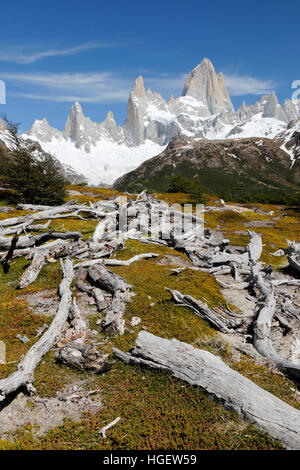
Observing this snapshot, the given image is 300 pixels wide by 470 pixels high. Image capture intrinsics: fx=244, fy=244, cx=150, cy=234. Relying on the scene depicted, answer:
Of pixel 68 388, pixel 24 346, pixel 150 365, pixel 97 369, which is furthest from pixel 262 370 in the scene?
pixel 24 346

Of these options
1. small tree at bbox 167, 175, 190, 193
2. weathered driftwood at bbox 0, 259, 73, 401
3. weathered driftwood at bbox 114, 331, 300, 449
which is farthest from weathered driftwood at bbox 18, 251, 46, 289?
small tree at bbox 167, 175, 190, 193

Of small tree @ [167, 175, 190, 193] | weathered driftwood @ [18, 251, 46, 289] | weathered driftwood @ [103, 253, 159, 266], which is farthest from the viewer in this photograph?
small tree @ [167, 175, 190, 193]

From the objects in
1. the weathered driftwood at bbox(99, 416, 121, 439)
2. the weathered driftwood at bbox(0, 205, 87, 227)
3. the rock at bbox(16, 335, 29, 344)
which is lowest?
the weathered driftwood at bbox(99, 416, 121, 439)

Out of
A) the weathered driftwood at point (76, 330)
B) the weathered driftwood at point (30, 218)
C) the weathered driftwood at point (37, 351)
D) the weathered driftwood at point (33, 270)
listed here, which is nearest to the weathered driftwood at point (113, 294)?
the weathered driftwood at point (76, 330)

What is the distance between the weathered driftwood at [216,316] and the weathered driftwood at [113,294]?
318 cm

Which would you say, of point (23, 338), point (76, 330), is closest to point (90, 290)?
point (76, 330)

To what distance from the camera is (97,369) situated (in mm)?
9594

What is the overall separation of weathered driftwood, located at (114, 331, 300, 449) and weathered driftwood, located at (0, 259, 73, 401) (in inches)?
122

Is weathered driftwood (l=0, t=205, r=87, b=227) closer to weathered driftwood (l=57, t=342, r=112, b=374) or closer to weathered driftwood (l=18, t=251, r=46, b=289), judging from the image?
weathered driftwood (l=18, t=251, r=46, b=289)

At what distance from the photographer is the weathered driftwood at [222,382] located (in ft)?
22.6

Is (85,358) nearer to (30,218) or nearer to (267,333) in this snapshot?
(267,333)

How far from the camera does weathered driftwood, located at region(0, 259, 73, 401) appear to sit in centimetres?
803

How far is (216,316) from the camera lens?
1313 centimetres
